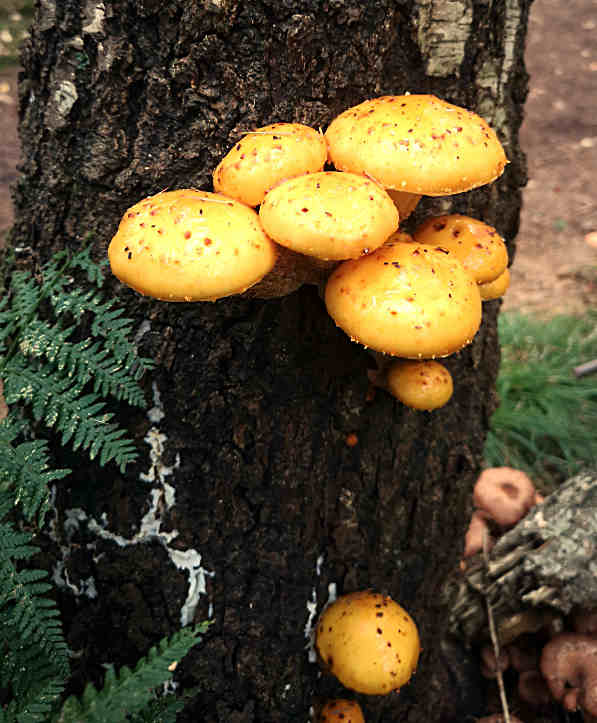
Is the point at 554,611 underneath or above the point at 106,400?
underneath

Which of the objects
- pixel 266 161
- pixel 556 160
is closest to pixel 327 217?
pixel 266 161

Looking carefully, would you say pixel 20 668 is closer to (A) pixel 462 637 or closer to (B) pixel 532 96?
(A) pixel 462 637

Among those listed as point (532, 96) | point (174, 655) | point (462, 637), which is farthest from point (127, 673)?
point (532, 96)

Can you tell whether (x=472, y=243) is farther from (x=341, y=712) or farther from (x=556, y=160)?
(x=556, y=160)

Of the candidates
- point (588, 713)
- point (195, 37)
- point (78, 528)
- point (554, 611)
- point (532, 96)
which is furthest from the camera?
point (532, 96)

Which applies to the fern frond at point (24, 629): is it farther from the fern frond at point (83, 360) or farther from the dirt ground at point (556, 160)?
the dirt ground at point (556, 160)
